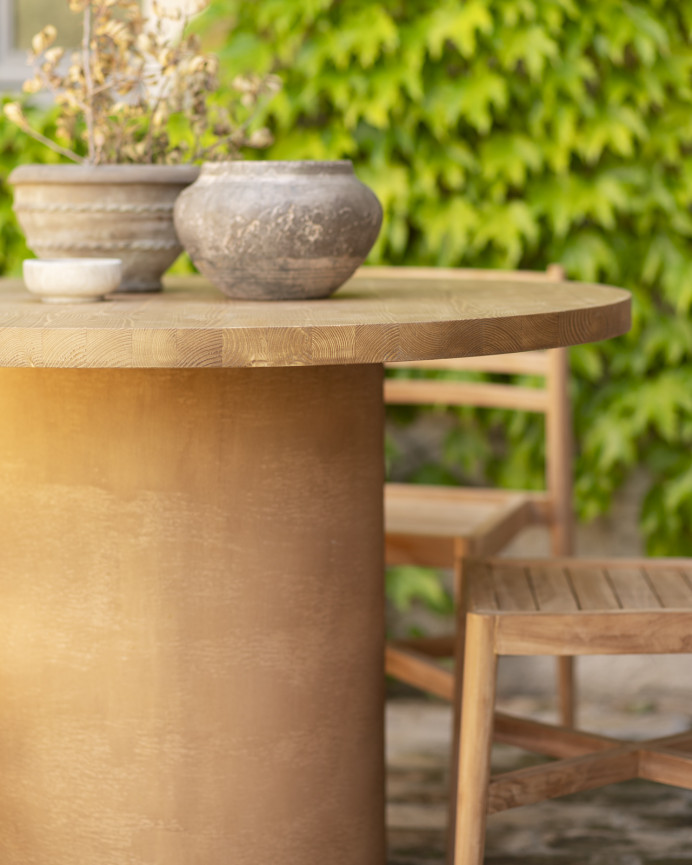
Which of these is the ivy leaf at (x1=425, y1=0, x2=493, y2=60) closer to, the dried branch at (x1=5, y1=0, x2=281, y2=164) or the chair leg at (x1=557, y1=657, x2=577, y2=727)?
the dried branch at (x1=5, y1=0, x2=281, y2=164)

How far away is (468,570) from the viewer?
5.26ft

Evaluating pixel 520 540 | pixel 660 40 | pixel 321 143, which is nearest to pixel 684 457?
pixel 520 540

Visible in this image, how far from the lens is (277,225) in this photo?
55.9 inches

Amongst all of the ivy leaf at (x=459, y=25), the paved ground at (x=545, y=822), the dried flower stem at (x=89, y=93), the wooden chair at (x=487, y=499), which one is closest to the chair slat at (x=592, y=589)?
the wooden chair at (x=487, y=499)

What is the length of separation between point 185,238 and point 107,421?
0.96 ft

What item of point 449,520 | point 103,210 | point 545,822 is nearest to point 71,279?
point 103,210

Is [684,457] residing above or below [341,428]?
below

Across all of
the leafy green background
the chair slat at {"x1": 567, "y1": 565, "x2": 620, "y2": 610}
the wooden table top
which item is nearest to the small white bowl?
the wooden table top

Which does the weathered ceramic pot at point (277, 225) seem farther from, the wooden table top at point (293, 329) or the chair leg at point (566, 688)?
the chair leg at point (566, 688)

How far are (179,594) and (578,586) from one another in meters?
0.52

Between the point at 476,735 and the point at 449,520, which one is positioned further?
the point at 449,520

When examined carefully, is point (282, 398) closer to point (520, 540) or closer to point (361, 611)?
point (361, 611)

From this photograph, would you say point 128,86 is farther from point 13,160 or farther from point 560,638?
point 13,160

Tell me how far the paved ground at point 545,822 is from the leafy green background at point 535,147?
27.4 inches
